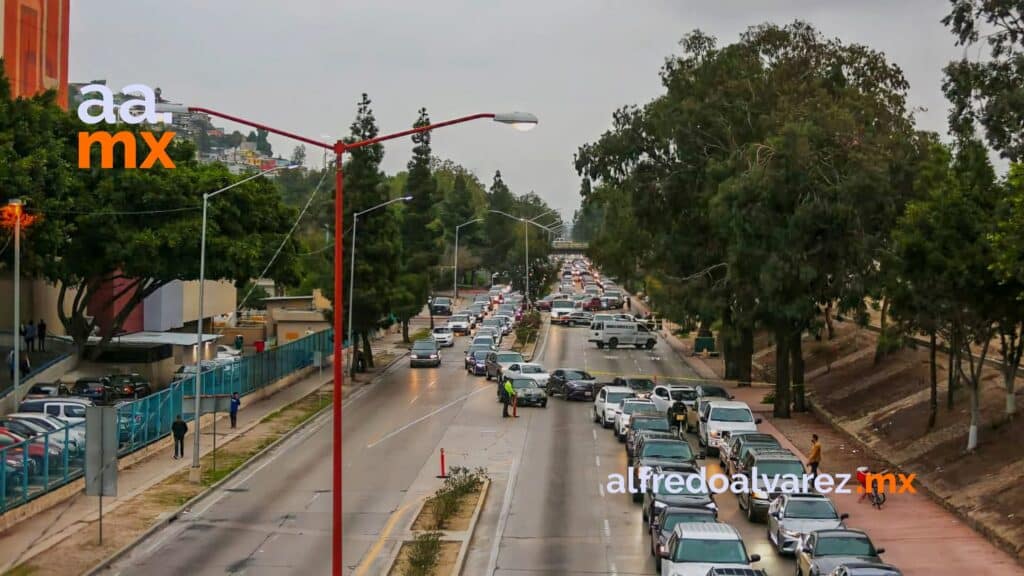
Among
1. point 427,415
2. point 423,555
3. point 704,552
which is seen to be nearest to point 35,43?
point 427,415

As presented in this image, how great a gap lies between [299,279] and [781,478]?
1458 inches

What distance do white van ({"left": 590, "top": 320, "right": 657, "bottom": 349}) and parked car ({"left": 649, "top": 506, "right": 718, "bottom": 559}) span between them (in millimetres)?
54250

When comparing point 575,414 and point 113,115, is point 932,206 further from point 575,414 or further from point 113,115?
point 113,115

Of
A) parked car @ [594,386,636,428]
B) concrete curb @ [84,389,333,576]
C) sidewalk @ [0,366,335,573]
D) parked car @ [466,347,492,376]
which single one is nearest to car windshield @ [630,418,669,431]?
parked car @ [594,386,636,428]

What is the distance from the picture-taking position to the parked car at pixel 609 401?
47.5 meters

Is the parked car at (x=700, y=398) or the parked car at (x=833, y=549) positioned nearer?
the parked car at (x=833, y=549)

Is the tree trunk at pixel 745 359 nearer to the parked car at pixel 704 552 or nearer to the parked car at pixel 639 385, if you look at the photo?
the parked car at pixel 639 385

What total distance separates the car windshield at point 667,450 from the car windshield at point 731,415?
7.21m

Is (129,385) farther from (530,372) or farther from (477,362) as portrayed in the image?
(477,362)

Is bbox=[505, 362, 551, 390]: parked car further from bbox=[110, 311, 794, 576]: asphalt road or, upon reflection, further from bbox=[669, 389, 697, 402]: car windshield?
bbox=[669, 389, 697, 402]: car windshield

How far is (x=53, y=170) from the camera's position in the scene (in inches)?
2004

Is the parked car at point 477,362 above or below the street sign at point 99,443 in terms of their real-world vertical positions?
below

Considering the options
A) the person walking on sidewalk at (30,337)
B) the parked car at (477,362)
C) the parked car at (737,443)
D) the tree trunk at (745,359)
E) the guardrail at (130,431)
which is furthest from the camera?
the parked car at (477,362)

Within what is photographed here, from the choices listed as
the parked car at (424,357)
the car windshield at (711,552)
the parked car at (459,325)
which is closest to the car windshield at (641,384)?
the parked car at (424,357)
